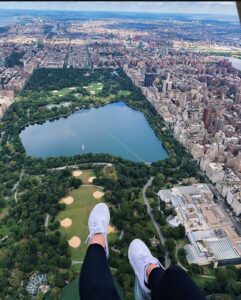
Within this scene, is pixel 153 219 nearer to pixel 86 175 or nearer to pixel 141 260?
pixel 86 175

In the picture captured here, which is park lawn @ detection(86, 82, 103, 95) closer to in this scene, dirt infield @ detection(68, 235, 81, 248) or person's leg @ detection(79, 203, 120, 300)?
dirt infield @ detection(68, 235, 81, 248)

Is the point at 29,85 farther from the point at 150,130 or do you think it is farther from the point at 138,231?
the point at 138,231

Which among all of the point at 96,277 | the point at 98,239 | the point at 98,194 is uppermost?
the point at 96,277

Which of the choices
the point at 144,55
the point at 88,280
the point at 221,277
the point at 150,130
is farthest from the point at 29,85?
the point at 88,280

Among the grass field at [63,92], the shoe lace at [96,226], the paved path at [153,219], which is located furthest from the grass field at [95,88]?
the shoe lace at [96,226]

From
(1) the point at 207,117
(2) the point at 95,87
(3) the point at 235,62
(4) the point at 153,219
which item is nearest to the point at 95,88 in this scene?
(2) the point at 95,87

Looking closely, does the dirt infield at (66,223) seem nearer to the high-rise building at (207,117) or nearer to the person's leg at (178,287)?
the person's leg at (178,287)
